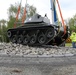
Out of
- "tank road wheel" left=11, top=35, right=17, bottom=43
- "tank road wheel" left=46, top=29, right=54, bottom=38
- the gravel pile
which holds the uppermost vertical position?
"tank road wheel" left=46, top=29, right=54, bottom=38

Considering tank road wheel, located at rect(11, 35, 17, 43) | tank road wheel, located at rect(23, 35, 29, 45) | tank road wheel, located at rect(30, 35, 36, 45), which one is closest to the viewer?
tank road wheel, located at rect(30, 35, 36, 45)

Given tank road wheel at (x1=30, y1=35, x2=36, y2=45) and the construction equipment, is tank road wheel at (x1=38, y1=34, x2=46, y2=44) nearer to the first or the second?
the construction equipment

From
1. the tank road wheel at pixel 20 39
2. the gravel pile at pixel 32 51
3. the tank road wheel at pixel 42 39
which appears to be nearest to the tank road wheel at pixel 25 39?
the tank road wheel at pixel 20 39

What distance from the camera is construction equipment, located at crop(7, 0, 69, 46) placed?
13.1 meters

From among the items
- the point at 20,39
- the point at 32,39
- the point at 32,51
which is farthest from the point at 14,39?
the point at 32,51

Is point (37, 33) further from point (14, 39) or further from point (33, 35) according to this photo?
point (14, 39)

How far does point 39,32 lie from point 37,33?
139 millimetres

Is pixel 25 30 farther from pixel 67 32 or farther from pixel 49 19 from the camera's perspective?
pixel 67 32

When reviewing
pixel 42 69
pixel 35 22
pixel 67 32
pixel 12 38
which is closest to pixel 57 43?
pixel 67 32

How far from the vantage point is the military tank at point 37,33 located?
13.1m

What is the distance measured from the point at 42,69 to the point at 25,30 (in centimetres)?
902

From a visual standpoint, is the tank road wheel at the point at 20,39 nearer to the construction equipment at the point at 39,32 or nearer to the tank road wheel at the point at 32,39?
the construction equipment at the point at 39,32

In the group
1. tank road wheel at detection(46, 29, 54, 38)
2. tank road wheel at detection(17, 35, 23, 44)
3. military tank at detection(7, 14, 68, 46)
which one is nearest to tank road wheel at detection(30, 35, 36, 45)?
military tank at detection(7, 14, 68, 46)

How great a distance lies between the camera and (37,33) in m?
13.8
